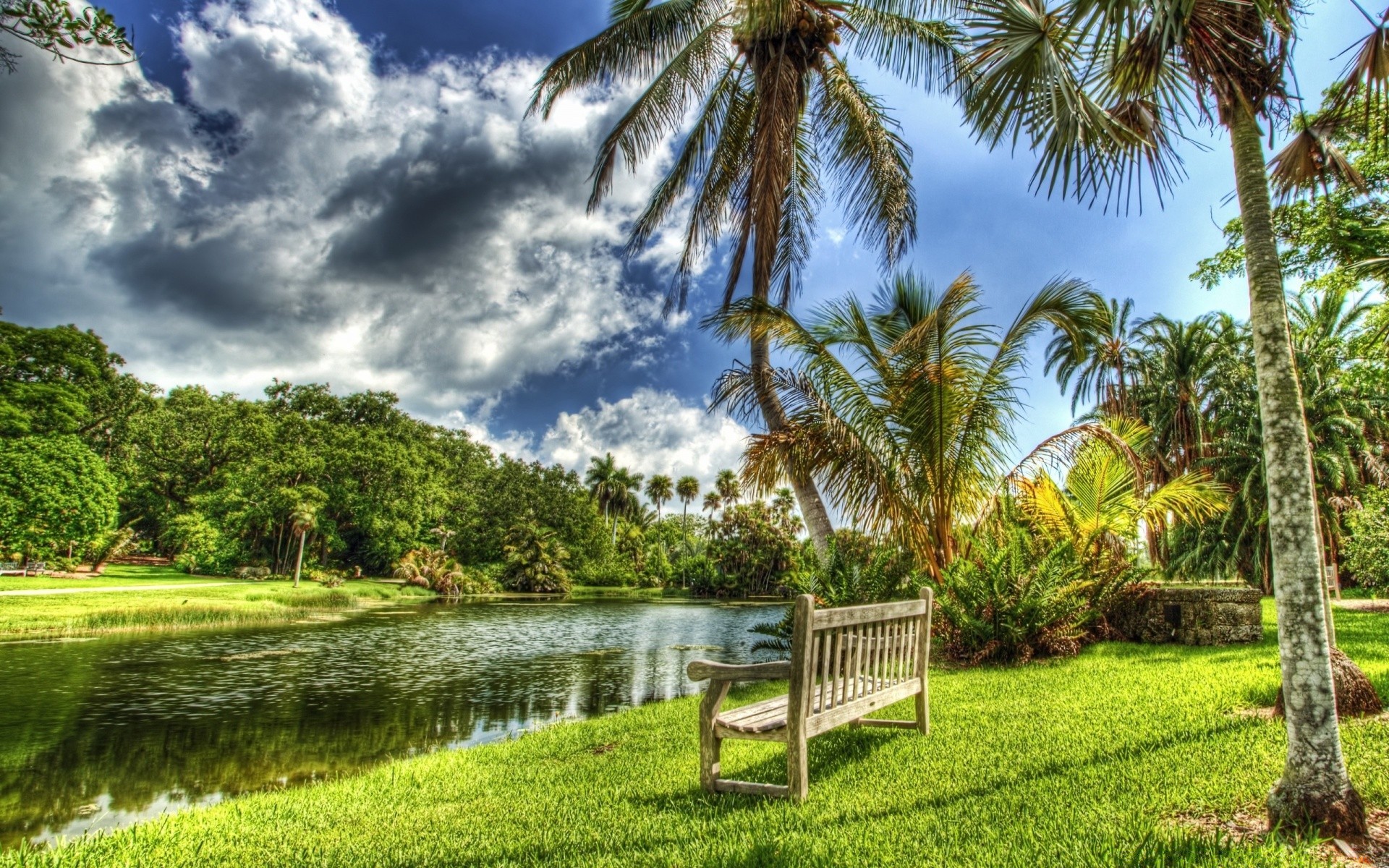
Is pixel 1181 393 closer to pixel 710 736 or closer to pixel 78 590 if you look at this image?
pixel 710 736

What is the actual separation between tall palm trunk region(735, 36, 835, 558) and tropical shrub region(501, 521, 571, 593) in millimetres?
42052

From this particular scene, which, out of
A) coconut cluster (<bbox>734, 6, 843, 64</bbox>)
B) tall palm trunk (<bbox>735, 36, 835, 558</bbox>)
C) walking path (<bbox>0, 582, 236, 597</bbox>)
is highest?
coconut cluster (<bbox>734, 6, 843, 64</bbox>)

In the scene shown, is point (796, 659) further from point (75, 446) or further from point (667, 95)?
point (75, 446)

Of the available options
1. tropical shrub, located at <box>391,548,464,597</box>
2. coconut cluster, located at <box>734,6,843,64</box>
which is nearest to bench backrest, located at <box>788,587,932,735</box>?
coconut cluster, located at <box>734,6,843,64</box>

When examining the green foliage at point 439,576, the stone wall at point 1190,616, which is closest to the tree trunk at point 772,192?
the stone wall at point 1190,616

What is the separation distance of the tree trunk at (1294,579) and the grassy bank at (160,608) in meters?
22.6

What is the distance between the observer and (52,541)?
1107 inches

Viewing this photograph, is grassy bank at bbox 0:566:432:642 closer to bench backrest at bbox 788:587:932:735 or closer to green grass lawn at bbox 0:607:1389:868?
green grass lawn at bbox 0:607:1389:868

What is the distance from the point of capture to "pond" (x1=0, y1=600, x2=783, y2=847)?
643 cm

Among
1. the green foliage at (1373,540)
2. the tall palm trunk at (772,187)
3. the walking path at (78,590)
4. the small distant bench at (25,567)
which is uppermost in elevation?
the tall palm trunk at (772,187)

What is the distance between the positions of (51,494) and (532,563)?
2752cm

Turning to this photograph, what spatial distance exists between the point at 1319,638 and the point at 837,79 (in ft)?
35.3

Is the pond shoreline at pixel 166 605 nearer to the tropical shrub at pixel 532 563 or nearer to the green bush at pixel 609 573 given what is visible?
the tropical shrub at pixel 532 563

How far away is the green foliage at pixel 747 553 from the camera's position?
5631 centimetres
